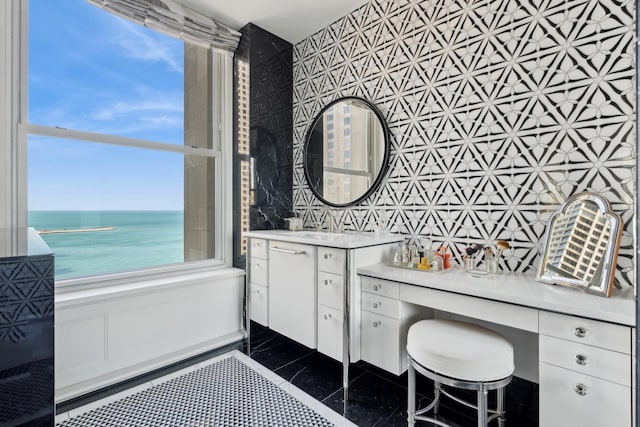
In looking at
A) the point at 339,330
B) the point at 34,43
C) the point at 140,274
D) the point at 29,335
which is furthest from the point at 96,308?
the point at 34,43

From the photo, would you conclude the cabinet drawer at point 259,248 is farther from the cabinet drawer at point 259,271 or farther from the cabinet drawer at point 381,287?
the cabinet drawer at point 381,287

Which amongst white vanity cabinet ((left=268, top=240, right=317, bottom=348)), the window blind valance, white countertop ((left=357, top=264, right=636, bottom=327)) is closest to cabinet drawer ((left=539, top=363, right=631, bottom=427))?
white countertop ((left=357, top=264, right=636, bottom=327))

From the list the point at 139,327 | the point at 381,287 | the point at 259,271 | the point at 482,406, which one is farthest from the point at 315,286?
the point at 139,327

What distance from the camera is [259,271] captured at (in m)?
2.31

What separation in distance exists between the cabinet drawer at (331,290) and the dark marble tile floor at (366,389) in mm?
570

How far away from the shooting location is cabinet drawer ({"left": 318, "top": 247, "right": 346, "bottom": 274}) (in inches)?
69.2

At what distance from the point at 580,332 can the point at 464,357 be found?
1.36 feet

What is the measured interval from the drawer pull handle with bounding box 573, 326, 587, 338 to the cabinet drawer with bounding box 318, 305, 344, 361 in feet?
3.47

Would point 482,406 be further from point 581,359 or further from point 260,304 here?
point 260,304

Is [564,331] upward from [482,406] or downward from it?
upward

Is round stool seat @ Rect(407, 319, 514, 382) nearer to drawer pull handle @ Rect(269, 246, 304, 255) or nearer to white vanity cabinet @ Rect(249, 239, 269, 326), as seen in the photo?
drawer pull handle @ Rect(269, 246, 304, 255)

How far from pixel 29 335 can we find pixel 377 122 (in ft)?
7.11

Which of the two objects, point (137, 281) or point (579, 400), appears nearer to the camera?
point (579, 400)

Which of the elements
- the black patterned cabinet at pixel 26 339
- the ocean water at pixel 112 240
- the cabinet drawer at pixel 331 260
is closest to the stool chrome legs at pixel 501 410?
the cabinet drawer at pixel 331 260
